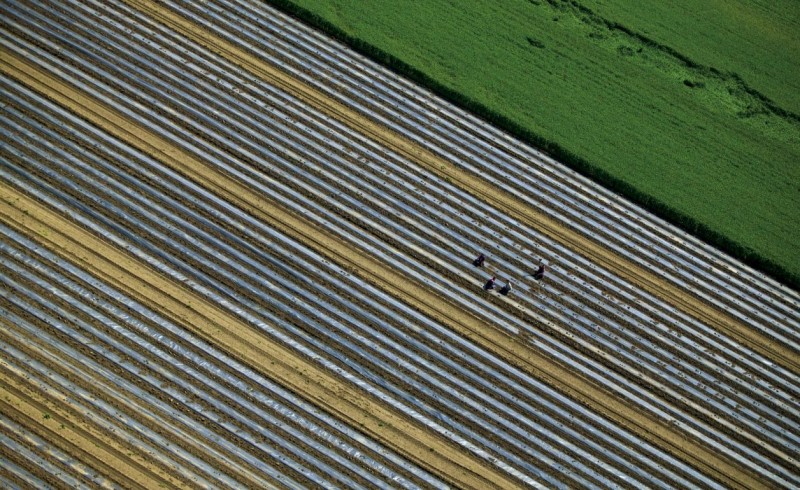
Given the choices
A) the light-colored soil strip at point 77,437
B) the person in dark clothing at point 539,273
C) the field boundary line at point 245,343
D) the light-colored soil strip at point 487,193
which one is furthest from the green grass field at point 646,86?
the light-colored soil strip at point 77,437

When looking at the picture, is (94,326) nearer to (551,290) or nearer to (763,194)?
(551,290)

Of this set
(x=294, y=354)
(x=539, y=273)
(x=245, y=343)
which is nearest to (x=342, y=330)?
(x=294, y=354)

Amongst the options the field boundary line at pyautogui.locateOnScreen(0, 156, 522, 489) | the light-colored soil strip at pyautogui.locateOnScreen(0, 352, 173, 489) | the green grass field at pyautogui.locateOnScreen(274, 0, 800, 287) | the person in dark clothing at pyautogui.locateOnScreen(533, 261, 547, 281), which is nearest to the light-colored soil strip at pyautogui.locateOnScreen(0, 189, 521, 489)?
the field boundary line at pyautogui.locateOnScreen(0, 156, 522, 489)

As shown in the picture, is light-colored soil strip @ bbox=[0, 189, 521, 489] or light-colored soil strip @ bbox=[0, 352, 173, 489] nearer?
light-colored soil strip @ bbox=[0, 352, 173, 489]

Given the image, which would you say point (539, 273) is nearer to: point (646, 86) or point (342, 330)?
point (342, 330)

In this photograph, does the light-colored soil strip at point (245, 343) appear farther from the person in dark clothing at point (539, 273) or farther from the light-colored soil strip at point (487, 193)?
the light-colored soil strip at point (487, 193)

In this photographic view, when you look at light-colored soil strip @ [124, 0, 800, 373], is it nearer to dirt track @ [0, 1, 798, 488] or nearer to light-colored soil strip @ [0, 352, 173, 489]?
dirt track @ [0, 1, 798, 488]
